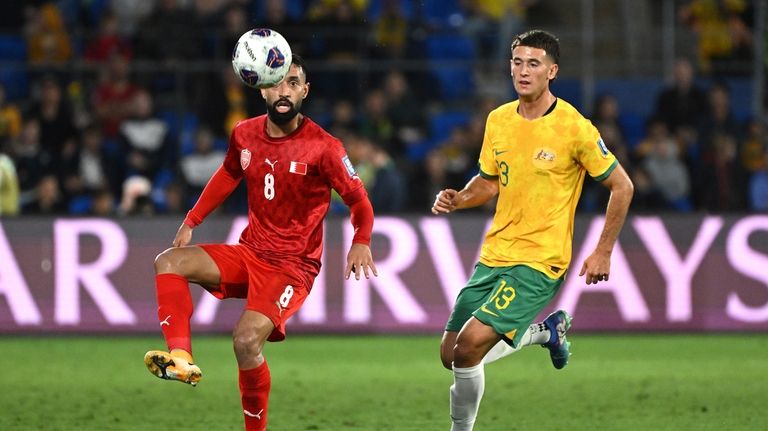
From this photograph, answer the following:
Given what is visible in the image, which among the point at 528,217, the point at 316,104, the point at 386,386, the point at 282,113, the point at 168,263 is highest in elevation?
the point at 282,113

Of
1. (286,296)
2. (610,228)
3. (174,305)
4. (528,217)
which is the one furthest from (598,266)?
(174,305)

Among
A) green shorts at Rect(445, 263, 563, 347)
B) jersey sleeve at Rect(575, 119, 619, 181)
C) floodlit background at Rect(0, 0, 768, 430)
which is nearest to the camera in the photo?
green shorts at Rect(445, 263, 563, 347)

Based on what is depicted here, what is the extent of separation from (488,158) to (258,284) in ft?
4.75

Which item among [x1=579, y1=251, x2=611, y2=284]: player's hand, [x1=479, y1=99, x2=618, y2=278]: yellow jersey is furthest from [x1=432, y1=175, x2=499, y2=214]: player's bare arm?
[x1=579, y1=251, x2=611, y2=284]: player's hand

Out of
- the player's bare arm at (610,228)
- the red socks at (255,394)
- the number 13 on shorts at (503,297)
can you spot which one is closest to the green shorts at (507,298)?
the number 13 on shorts at (503,297)

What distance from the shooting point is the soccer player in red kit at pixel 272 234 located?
Answer: 7.12 m

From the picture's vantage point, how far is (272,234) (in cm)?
746

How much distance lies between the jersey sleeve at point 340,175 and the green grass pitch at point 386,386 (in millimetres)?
1715

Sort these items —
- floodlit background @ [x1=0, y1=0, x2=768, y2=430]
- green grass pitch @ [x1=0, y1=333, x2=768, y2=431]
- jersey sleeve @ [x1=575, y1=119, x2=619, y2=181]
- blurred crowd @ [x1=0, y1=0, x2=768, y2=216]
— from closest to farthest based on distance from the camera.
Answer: jersey sleeve @ [x1=575, y1=119, x2=619, y2=181], green grass pitch @ [x1=0, y1=333, x2=768, y2=431], floodlit background @ [x1=0, y1=0, x2=768, y2=430], blurred crowd @ [x1=0, y1=0, x2=768, y2=216]

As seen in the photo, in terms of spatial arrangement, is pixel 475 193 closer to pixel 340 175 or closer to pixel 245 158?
pixel 340 175

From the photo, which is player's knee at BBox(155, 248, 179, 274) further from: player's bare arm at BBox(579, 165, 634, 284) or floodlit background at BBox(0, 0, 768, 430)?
player's bare arm at BBox(579, 165, 634, 284)

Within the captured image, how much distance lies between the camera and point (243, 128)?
7.55 meters

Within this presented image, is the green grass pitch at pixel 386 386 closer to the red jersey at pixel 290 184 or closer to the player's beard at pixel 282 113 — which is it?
the red jersey at pixel 290 184

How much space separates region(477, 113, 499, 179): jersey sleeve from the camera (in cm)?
746
